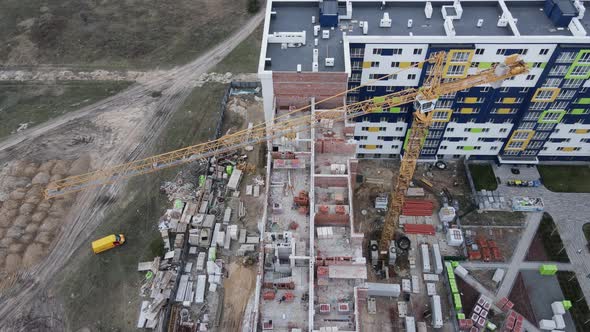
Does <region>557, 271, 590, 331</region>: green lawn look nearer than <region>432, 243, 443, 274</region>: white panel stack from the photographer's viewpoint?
Yes

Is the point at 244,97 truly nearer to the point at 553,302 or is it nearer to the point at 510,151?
the point at 510,151

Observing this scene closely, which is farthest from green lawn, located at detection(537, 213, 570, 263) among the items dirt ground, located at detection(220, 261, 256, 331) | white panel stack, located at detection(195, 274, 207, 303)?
white panel stack, located at detection(195, 274, 207, 303)

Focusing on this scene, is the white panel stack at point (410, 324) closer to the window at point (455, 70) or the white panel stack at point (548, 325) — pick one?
the white panel stack at point (548, 325)

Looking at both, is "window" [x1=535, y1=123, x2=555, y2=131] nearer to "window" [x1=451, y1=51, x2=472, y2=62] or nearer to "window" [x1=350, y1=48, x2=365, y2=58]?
"window" [x1=451, y1=51, x2=472, y2=62]

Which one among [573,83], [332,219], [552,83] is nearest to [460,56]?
[552,83]

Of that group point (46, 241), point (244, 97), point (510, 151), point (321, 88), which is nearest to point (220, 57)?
point (244, 97)

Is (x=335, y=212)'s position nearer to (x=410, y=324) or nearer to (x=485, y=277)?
(x=410, y=324)
